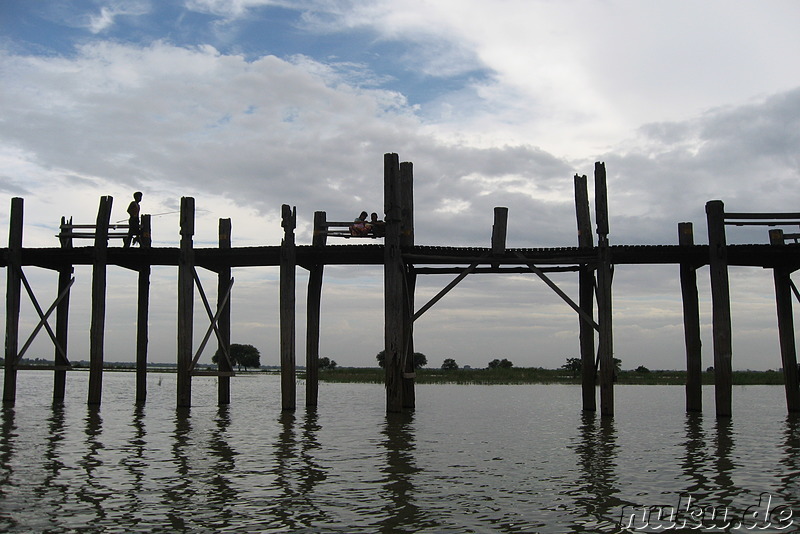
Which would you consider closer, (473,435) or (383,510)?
(383,510)

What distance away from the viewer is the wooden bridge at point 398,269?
18141 millimetres

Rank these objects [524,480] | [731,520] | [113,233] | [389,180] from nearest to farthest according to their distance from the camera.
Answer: [731,520], [524,480], [389,180], [113,233]

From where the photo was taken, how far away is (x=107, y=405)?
23.7 metres

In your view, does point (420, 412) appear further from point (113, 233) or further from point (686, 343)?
point (113, 233)

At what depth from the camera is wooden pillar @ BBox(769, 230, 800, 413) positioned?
1962 cm

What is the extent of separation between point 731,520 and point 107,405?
20434 mm

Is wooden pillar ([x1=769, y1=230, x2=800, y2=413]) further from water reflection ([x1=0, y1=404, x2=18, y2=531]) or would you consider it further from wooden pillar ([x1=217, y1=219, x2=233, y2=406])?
water reflection ([x1=0, y1=404, x2=18, y2=531])

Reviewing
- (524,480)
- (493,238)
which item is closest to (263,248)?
(493,238)

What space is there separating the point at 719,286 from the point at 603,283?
9.12 feet

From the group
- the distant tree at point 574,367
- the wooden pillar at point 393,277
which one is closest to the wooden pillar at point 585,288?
the wooden pillar at point 393,277

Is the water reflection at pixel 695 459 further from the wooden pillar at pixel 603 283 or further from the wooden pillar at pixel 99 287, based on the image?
the wooden pillar at pixel 99 287

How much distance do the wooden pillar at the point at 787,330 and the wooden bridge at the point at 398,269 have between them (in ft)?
0.10

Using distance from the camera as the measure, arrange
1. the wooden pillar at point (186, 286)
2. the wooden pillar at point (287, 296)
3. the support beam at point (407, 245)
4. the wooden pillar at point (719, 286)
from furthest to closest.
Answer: the wooden pillar at point (186, 286), the support beam at point (407, 245), the wooden pillar at point (287, 296), the wooden pillar at point (719, 286)

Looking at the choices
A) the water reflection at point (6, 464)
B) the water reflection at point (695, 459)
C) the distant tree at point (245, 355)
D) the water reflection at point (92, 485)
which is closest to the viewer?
the water reflection at point (6, 464)
